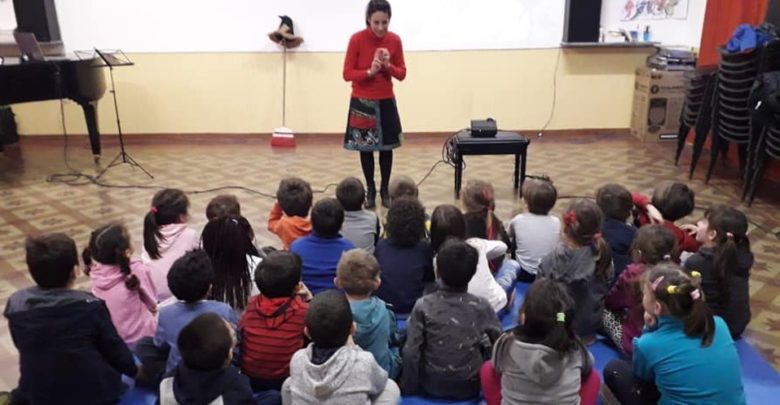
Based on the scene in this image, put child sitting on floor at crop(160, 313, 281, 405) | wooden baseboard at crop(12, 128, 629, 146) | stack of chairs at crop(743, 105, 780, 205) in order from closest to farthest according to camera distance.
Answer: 1. child sitting on floor at crop(160, 313, 281, 405)
2. stack of chairs at crop(743, 105, 780, 205)
3. wooden baseboard at crop(12, 128, 629, 146)

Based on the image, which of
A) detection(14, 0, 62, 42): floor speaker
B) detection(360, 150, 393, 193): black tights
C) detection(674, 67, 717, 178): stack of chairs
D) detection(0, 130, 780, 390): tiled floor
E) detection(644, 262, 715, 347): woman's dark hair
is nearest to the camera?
detection(644, 262, 715, 347): woman's dark hair

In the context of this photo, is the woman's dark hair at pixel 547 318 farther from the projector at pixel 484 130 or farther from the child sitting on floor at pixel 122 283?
the projector at pixel 484 130

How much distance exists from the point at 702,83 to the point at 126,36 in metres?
5.42

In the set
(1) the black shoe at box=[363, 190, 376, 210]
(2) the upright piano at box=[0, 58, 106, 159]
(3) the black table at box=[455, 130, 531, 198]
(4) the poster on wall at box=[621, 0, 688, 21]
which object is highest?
(4) the poster on wall at box=[621, 0, 688, 21]

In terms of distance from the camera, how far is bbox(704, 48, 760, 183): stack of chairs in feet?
15.2

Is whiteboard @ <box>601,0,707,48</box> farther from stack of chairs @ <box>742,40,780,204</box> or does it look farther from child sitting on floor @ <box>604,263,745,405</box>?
child sitting on floor @ <box>604,263,745,405</box>

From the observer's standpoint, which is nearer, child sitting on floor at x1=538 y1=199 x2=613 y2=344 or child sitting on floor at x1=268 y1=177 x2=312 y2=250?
child sitting on floor at x1=538 y1=199 x2=613 y2=344

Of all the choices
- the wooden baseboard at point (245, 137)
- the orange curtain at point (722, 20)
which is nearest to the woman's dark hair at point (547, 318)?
the orange curtain at point (722, 20)

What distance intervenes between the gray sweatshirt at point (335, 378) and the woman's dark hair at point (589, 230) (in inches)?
43.6

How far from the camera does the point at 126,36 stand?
6566 millimetres

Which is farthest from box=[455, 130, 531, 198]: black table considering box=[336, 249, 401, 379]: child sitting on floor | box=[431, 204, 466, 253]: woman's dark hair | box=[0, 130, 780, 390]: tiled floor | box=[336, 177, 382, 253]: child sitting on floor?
box=[336, 249, 401, 379]: child sitting on floor

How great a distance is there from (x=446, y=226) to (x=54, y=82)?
153 inches

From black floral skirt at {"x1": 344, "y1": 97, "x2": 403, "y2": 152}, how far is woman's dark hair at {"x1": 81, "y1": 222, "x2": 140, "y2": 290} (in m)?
2.24

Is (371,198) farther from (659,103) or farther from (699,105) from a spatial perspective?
(659,103)
